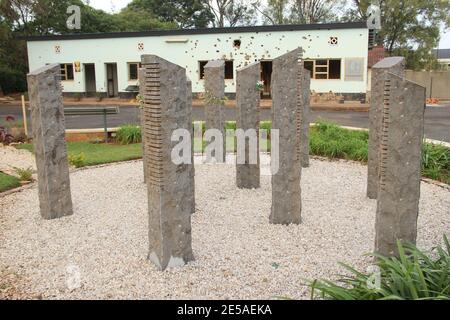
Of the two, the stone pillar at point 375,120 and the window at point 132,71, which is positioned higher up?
the window at point 132,71

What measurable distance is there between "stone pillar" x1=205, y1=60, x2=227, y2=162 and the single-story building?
48.9 feet

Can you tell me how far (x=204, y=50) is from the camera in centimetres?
2364

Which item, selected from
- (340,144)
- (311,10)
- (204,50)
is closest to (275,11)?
(311,10)

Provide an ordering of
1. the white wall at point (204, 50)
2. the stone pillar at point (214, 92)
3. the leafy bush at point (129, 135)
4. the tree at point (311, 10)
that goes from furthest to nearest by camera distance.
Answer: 1. the tree at point (311, 10)
2. the white wall at point (204, 50)
3. the leafy bush at point (129, 135)
4. the stone pillar at point (214, 92)

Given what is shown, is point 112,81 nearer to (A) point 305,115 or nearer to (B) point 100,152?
(B) point 100,152

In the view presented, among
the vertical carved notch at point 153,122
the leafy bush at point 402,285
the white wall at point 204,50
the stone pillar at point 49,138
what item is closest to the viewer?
the leafy bush at point 402,285

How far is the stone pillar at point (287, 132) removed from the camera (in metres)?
5.47

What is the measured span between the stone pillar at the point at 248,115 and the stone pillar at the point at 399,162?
3.09m

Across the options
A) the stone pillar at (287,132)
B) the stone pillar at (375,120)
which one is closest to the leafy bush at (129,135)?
the stone pillar at (375,120)

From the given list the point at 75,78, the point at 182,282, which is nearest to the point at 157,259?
the point at 182,282

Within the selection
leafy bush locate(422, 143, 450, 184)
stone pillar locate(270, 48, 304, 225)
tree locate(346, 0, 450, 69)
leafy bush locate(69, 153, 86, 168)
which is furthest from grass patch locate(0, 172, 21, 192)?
tree locate(346, 0, 450, 69)

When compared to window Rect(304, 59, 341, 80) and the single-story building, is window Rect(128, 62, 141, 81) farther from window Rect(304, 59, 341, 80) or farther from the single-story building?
window Rect(304, 59, 341, 80)

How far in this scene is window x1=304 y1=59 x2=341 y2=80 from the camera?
22.5 metres

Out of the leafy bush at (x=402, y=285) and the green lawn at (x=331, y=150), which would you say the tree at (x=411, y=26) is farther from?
the leafy bush at (x=402, y=285)
